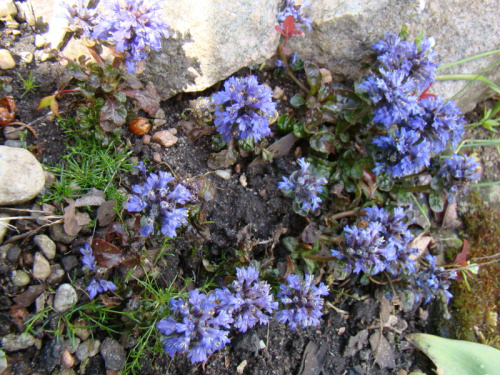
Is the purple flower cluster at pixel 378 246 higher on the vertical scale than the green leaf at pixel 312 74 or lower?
lower

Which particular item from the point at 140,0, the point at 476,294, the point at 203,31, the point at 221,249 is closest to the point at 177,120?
the point at 203,31

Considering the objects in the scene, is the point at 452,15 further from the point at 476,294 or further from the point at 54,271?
the point at 54,271

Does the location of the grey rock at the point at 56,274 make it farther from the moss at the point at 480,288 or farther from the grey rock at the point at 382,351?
the moss at the point at 480,288

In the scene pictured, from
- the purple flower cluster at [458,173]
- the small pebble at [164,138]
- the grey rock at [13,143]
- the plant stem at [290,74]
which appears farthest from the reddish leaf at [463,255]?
the grey rock at [13,143]

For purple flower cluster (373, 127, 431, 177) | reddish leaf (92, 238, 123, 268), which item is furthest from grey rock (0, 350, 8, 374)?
purple flower cluster (373, 127, 431, 177)

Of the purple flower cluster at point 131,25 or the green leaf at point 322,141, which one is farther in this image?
the green leaf at point 322,141

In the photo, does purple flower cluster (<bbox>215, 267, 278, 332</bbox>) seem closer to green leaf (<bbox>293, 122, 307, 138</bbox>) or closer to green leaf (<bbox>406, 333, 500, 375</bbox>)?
green leaf (<bbox>293, 122, 307, 138</bbox>)

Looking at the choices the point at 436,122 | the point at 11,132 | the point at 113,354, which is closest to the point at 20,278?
the point at 113,354

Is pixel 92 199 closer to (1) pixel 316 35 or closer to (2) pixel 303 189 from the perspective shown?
(2) pixel 303 189

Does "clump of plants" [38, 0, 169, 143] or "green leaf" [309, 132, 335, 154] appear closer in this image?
"clump of plants" [38, 0, 169, 143]
